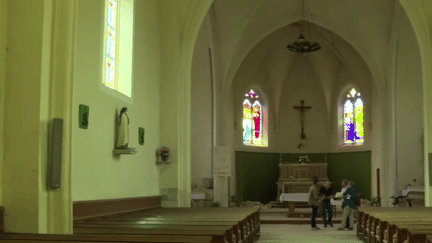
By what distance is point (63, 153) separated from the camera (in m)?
6.68

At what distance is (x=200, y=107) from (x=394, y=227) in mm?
13247

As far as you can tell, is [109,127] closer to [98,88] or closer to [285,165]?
[98,88]

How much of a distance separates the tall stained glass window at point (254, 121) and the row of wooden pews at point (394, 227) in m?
12.4

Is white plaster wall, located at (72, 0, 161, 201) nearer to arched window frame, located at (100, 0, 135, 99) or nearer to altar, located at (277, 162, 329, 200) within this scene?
arched window frame, located at (100, 0, 135, 99)

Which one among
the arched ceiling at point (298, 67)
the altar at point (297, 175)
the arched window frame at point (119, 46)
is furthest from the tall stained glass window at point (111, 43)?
the altar at point (297, 175)

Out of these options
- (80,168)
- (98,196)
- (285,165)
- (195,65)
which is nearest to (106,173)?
(98,196)

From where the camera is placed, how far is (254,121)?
25.5 m

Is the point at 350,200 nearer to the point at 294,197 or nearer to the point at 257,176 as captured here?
the point at 294,197

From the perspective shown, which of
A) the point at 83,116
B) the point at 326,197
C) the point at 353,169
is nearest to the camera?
the point at 83,116

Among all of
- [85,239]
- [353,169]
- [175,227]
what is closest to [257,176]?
[353,169]

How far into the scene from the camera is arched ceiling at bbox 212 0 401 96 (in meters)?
18.8

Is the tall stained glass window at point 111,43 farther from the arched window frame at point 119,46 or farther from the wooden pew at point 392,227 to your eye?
the wooden pew at point 392,227

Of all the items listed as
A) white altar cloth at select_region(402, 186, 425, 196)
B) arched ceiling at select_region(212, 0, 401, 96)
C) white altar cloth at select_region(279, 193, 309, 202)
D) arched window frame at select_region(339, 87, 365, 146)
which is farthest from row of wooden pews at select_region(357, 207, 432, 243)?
arched window frame at select_region(339, 87, 365, 146)

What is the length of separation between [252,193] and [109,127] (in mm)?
15662
